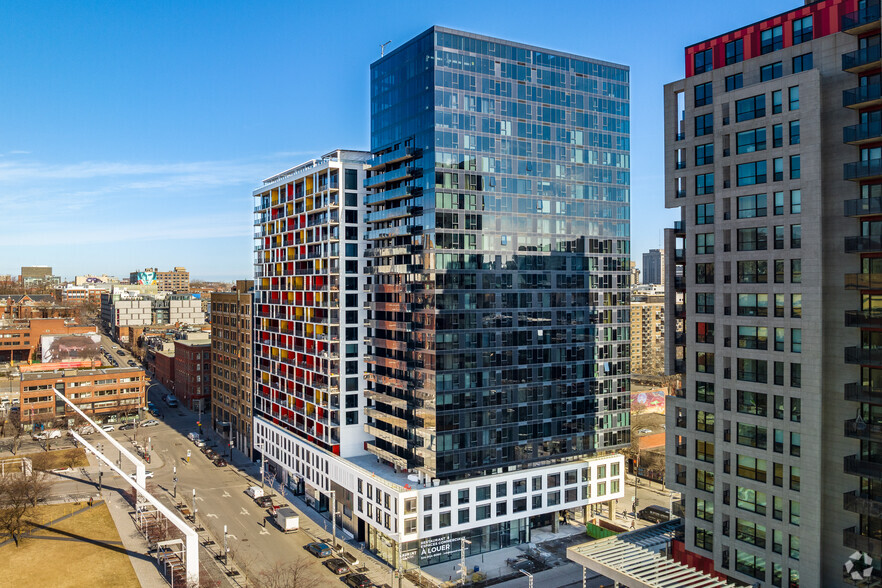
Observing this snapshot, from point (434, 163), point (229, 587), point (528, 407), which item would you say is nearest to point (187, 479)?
point (229, 587)

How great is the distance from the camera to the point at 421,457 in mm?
77500

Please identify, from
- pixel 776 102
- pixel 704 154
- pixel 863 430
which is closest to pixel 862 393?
pixel 863 430

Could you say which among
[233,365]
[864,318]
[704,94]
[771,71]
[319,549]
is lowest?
[319,549]

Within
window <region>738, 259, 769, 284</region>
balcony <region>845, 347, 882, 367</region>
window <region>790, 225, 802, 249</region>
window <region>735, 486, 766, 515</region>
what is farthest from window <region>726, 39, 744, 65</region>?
window <region>735, 486, 766, 515</region>

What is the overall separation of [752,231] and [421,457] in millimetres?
45509

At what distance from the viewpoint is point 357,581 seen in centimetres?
7056

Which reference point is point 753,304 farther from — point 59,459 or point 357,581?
point 59,459

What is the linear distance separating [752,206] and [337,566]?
5898 cm

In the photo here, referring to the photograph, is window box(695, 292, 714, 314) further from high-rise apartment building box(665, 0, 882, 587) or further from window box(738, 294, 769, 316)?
window box(738, 294, 769, 316)

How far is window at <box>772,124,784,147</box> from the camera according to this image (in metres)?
49.8

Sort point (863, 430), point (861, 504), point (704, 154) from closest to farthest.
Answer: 1. point (861, 504)
2. point (863, 430)
3. point (704, 154)

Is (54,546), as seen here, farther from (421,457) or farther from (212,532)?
(421,457)

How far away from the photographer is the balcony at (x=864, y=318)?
44.8 meters

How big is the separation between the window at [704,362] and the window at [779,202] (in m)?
13.7
